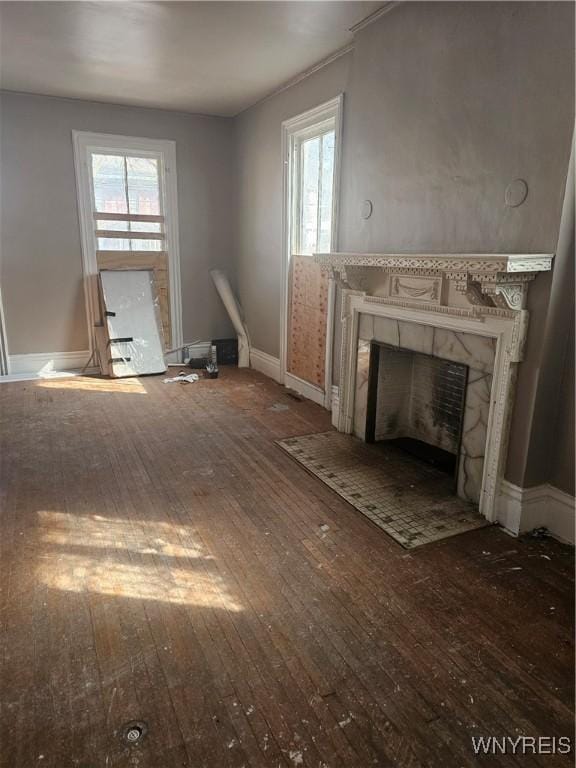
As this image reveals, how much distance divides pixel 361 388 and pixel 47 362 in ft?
12.6

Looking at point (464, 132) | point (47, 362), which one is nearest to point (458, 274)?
point (464, 132)

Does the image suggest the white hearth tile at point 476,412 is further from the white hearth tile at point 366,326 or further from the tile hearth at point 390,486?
the white hearth tile at point 366,326

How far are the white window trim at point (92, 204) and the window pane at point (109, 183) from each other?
0.08 metres

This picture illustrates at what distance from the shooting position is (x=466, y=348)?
283cm

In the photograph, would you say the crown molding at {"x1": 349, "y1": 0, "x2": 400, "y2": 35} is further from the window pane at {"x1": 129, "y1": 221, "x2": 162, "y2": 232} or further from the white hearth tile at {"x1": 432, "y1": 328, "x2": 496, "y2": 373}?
the window pane at {"x1": 129, "y1": 221, "x2": 162, "y2": 232}

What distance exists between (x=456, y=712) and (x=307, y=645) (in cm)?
55

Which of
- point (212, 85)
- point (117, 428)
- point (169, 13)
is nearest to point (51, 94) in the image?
point (212, 85)

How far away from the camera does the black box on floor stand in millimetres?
6363

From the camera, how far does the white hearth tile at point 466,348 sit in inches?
106

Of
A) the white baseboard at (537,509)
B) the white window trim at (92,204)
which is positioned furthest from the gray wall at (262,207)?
the white baseboard at (537,509)

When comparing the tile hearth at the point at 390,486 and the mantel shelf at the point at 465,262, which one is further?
the tile hearth at the point at 390,486

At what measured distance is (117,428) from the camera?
4137mm

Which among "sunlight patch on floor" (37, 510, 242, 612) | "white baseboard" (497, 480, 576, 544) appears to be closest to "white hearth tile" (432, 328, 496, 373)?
"white baseboard" (497, 480, 576, 544)

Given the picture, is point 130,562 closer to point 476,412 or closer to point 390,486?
point 390,486
